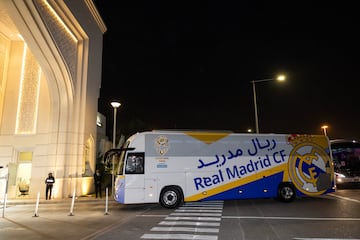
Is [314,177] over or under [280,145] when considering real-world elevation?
under

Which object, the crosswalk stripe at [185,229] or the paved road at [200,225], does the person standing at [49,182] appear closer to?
the paved road at [200,225]

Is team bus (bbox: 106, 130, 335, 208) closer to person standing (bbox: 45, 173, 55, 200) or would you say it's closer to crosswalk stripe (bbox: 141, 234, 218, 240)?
crosswalk stripe (bbox: 141, 234, 218, 240)

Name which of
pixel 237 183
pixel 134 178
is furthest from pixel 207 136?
pixel 134 178

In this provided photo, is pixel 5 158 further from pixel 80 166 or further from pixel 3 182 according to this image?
pixel 80 166

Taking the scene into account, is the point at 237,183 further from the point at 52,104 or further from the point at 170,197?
the point at 52,104

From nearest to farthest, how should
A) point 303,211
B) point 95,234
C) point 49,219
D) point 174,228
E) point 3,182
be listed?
1. point 95,234
2. point 174,228
3. point 49,219
4. point 303,211
5. point 3,182

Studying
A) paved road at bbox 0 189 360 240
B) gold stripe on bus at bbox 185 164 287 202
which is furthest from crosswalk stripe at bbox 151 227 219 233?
gold stripe on bus at bbox 185 164 287 202

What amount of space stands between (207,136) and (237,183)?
278 cm

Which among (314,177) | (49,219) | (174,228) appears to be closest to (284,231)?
(174,228)

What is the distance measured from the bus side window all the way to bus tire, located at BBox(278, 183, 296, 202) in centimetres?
723

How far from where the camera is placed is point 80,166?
17.9m

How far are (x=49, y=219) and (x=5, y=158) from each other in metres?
11.1

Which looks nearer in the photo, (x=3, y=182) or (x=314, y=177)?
(x=314, y=177)

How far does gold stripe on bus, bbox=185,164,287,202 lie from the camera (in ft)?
40.4
